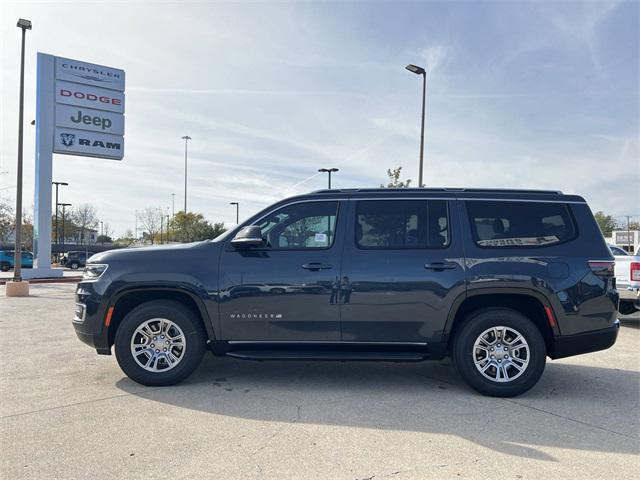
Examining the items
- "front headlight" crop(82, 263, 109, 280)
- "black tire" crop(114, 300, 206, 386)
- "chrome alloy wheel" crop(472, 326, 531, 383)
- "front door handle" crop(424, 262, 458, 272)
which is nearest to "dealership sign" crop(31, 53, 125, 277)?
"front headlight" crop(82, 263, 109, 280)

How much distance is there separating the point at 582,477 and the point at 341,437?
163 cm

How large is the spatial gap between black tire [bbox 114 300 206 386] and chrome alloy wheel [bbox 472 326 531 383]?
2.76 meters

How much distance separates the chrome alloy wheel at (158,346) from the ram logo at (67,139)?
19228 millimetres

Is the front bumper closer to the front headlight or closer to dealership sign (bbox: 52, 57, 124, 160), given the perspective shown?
the front headlight

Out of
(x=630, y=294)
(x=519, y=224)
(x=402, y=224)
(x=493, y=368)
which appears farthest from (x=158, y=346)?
(x=630, y=294)

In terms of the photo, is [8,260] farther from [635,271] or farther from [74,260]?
[635,271]

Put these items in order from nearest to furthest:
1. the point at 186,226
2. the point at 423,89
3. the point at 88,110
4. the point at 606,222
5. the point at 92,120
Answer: the point at 423,89 < the point at 88,110 < the point at 92,120 < the point at 186,226 < the point at 606,222

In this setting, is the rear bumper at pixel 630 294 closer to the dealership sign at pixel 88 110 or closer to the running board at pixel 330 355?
the running board at pixel 330 355

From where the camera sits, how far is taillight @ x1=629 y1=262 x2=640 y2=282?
27.8 feet

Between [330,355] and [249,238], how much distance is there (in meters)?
1.39

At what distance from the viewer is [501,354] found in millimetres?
4715

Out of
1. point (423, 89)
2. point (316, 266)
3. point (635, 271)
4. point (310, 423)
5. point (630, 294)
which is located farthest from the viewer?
point (423, 89)

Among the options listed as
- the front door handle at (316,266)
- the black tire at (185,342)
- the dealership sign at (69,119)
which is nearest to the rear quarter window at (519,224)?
the front door handle at (316,266)

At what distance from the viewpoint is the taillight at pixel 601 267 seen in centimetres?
470
